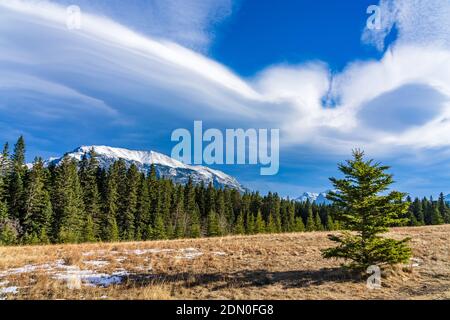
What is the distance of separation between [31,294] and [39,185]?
57700 millimetres

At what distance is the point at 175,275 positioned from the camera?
16.0m

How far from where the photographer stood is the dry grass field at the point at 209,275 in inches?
504

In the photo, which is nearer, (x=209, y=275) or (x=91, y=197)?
(x=209, y=275)

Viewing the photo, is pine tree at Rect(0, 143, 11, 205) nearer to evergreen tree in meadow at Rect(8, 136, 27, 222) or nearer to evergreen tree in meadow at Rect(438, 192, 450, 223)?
evergreen tree in meadow at Rect(8, 136, 27, 222)

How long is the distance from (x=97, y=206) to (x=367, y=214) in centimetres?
6441

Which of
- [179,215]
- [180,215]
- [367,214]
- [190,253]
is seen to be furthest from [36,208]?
[367,214]

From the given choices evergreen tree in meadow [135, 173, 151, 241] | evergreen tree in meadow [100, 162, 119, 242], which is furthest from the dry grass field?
evergreen tree in meadow [135, 173, 151, 241]

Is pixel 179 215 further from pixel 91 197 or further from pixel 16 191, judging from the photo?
pixel 16 191

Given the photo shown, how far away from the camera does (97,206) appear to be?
69625 mm

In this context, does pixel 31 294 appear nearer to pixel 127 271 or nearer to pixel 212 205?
pixel 127 271

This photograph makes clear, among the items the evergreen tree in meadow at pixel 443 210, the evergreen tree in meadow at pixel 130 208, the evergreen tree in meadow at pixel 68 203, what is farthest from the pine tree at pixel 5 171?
the evergreen tree in meadow at pixel 443 210

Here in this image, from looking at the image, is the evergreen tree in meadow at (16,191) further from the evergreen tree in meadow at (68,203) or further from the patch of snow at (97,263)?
the patch of snow at (97,263)
